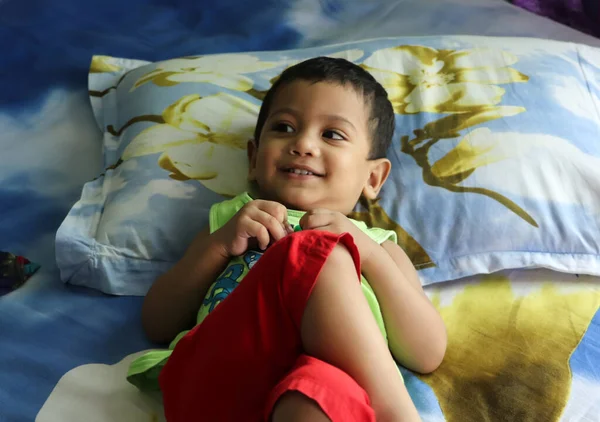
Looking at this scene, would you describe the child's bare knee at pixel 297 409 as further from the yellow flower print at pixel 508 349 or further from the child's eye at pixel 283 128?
the child's eye at pixel 283 128

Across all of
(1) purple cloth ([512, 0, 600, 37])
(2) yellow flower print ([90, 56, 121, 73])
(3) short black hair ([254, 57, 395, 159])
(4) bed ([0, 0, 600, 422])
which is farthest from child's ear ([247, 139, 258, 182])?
(1) purple cloth ([512, 0, 600, 37])

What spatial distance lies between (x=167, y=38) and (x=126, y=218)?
0.72m

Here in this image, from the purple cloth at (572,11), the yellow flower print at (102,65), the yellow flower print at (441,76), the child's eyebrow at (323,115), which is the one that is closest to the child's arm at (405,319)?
the child's eyebrow at (323,115)

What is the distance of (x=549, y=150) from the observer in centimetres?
109

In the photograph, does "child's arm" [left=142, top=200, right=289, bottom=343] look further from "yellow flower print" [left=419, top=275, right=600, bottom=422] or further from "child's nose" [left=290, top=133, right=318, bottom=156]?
"yellow flower print" [left=419, top=275, right=600, bottom=422]

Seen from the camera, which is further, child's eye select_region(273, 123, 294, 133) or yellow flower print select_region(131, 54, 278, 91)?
yellow flower print select_region(131, 54, 278, 91)

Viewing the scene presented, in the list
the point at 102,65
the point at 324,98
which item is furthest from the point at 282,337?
the point at 102,65

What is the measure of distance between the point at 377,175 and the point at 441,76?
0.29m

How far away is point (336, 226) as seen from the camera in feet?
2.93

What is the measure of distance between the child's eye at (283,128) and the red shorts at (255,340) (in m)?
0.36

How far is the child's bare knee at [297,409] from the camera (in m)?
0.61

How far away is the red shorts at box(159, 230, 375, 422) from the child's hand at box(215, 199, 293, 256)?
6.4 inches

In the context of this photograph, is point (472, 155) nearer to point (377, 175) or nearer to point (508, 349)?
point (377, 175)

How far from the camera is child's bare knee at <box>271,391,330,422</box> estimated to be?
61 cm
